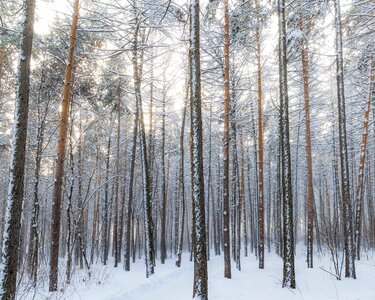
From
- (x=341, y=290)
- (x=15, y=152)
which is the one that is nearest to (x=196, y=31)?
(x=15, y=152)

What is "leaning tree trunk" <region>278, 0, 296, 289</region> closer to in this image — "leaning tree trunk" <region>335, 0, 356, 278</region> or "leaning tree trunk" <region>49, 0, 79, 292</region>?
"leaning tree trunk" <region>335, 0, 356, 278</region>

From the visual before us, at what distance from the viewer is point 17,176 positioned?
5355mm

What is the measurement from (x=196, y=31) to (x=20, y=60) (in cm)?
391

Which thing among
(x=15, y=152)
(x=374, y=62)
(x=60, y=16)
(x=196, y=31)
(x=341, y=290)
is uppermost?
(x=60, y=16)

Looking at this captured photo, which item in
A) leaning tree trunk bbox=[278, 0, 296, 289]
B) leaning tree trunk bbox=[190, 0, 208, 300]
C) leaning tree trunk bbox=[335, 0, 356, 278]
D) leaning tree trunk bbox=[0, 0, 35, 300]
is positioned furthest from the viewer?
leaning tree trunk bbox=[335, 0, 356, 278]

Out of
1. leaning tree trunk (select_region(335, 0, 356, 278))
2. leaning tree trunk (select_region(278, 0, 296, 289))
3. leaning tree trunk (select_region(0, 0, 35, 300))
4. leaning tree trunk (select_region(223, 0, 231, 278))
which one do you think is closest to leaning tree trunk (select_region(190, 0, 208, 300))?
leaning tree trunk (select_region(278, 0, 296, 289))

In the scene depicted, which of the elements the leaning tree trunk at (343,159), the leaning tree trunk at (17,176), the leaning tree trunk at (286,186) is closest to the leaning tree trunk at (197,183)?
the leaning tree trunk at (286,186)

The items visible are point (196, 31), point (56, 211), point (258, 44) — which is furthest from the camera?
point (258, 44)

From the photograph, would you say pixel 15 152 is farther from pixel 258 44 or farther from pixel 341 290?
pixel 258 44

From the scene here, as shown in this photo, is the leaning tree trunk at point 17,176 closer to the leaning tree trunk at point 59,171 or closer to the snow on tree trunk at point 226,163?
the leaning tree trunk at point 59,171

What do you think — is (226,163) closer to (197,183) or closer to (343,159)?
(343,159)

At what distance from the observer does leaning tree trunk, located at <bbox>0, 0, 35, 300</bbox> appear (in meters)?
5.06

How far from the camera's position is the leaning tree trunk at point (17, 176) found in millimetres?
5059

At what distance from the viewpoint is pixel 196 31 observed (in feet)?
24.0
